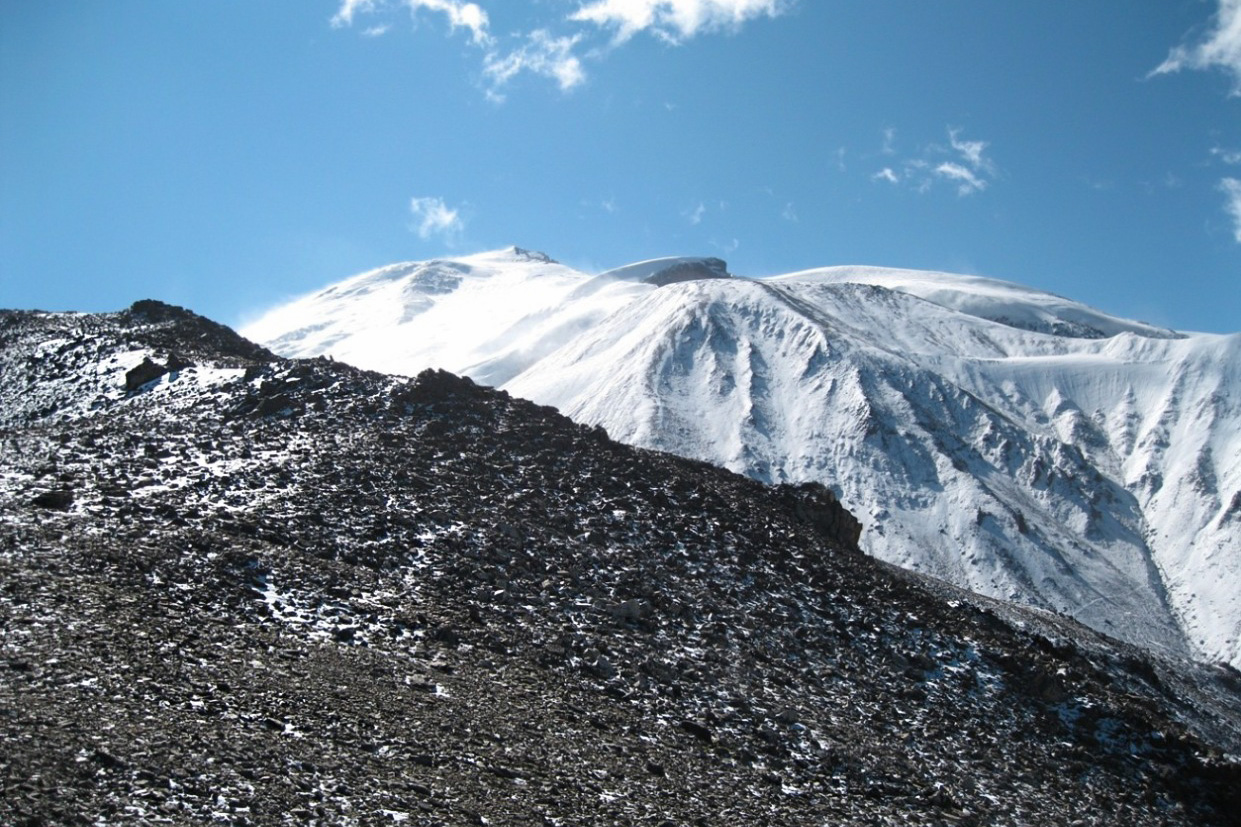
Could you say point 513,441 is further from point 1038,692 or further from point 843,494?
point 843,494

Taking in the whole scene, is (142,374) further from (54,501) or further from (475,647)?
(475,647)

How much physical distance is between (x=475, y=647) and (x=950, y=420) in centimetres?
9166

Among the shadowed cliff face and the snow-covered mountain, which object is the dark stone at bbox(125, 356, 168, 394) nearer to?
the shadowed cliff face

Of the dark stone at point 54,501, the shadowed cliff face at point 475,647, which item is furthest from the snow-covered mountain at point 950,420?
the dark stone at point 54,501

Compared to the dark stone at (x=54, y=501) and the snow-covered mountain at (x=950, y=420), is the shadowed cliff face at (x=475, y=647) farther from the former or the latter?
the snow-covered mountain at (x=950, y=420)

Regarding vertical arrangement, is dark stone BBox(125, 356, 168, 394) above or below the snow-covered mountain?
below

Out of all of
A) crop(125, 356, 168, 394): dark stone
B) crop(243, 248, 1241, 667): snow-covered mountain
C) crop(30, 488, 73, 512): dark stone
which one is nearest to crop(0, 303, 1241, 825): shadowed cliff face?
crop(30, 488, 73, 512): dark stone

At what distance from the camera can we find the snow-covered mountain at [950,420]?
8412cm

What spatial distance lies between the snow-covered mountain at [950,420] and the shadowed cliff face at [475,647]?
52268 mm

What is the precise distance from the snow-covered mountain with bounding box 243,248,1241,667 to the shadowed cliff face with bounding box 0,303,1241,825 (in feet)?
171

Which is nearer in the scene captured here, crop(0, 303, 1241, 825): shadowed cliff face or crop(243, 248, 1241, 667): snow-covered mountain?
crop(0, 303, 1241, 825): shadowed cliff face

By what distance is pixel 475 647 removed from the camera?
19938mm

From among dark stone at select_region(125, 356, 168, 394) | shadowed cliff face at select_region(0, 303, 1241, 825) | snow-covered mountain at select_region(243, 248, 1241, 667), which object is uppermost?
snow-covered mountain at select_region(243, 248, 1241, 667)

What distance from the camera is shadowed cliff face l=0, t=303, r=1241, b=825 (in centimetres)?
1451
